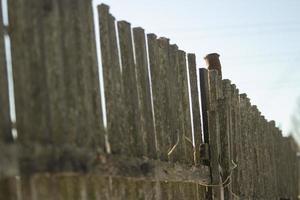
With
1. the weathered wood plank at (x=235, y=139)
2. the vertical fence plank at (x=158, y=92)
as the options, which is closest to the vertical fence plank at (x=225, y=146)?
the weathered wood plank at (x=235, y=139)

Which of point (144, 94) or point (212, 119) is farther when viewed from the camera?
point (212, 119)

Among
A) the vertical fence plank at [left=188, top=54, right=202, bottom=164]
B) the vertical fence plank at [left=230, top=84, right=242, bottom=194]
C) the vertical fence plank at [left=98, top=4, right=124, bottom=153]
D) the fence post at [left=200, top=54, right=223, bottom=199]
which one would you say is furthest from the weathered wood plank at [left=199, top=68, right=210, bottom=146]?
the vertical fence plank at [left=98, top=4, right=124, bottom=153]

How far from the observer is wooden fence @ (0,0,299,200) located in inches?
119

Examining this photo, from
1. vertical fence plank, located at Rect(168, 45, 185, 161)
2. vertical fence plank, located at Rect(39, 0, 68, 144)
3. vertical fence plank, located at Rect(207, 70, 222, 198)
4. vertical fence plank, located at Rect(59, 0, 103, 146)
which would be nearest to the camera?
vertical fence plank, located at Rect(39, 0, 68, 144)

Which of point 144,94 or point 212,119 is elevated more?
point 144,94

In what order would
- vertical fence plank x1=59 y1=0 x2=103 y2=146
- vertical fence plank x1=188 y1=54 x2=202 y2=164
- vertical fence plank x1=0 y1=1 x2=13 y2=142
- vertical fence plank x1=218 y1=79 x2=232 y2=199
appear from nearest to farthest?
vertical fence plank x1=0 y1=1 x2=13 y2=142
vertical fence plank x1=59 y1=0 x2=103 y2=146
vertical fence plank x1=188 y1=54 x2=202 y2=164
vertical fence plank x1=218 y1=79 x2=232 y2=199

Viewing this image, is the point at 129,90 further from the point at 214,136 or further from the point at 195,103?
the point at 214,136

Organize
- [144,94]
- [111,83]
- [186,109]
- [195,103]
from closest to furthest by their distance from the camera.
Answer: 1. [111,83]
2. [144,94]
3. [186,109]
4. [195,103]

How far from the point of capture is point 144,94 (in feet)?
14.7

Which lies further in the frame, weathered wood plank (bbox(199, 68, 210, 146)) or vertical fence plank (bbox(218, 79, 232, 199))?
vertical fence plank (bbox(218, 79, 232, 199))

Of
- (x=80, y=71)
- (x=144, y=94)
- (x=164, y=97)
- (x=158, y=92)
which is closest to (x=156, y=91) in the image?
(x=158, y=92)

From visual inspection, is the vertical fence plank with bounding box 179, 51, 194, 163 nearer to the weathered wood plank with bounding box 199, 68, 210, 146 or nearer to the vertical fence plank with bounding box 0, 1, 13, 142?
the weathered wood plank with bounding box 199, 68, 210, 146

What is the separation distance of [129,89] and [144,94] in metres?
0.28

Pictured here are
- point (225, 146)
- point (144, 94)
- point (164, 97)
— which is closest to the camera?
point (144, 94)
